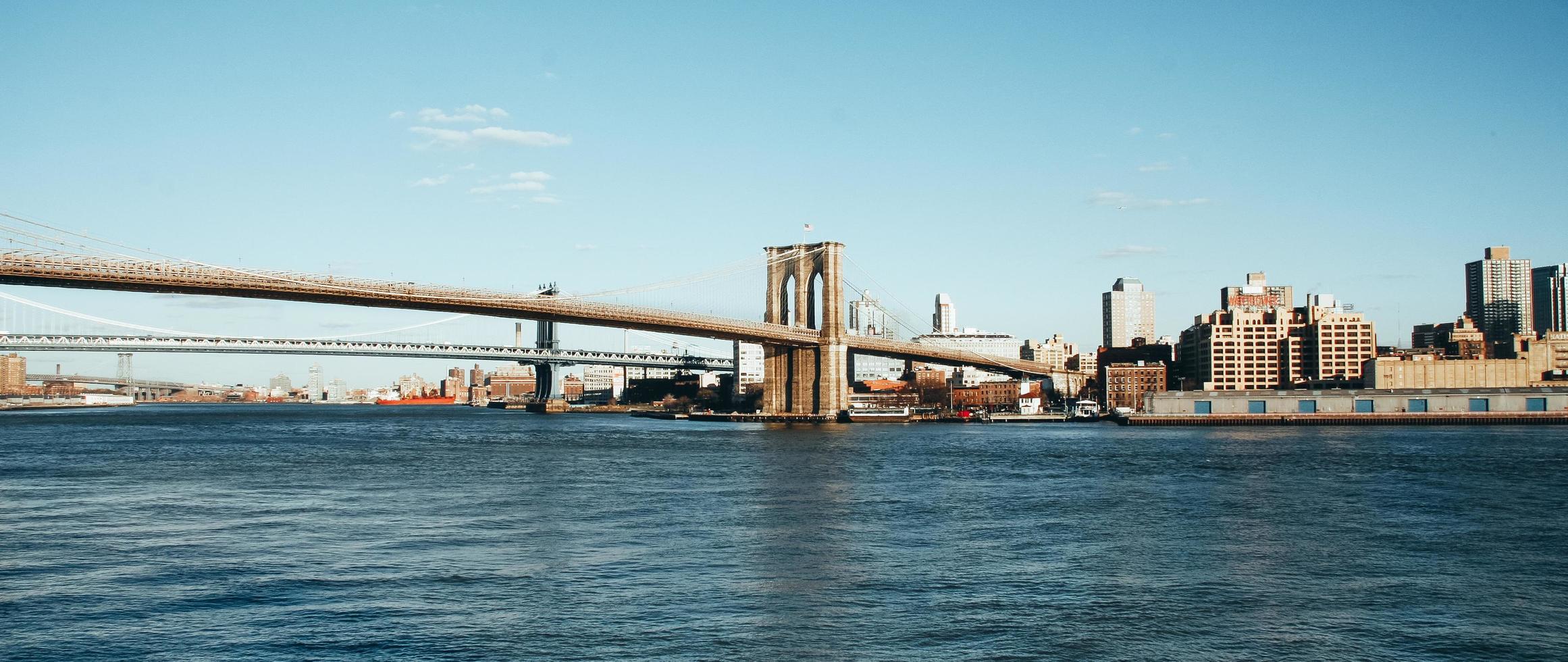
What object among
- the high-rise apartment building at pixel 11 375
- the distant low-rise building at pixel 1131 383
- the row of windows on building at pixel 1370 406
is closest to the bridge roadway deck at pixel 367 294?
the row of windows on building at pixel 1370 406

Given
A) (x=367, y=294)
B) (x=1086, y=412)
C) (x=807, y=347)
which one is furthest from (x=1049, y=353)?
(x=367, y=294)

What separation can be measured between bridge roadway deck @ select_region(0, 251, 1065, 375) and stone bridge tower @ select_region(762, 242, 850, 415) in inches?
48.6

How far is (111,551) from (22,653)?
6.09 m

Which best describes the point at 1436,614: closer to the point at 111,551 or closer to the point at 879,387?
the point at 111,551

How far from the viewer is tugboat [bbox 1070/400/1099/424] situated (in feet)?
323

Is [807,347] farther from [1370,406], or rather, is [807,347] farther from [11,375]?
[11,375]

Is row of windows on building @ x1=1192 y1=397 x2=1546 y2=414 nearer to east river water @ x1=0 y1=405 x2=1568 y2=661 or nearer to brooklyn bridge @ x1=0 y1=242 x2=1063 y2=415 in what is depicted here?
brooklyn bridge @ x1=0 y1=242 x2=1063 y2=415

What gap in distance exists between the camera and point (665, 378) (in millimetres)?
164500

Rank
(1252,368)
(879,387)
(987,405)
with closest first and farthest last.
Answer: (1252,368), (987,405), (879,387)

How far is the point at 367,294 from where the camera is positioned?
156 feet

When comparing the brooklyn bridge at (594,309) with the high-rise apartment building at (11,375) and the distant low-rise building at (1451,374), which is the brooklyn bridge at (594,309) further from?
the high-rise apartment building at (11,375)

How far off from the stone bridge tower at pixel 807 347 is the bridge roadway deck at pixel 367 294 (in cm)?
124

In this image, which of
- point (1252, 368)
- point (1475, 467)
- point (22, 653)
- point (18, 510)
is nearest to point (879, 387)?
point (1252, 368)

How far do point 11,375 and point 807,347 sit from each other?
143m
